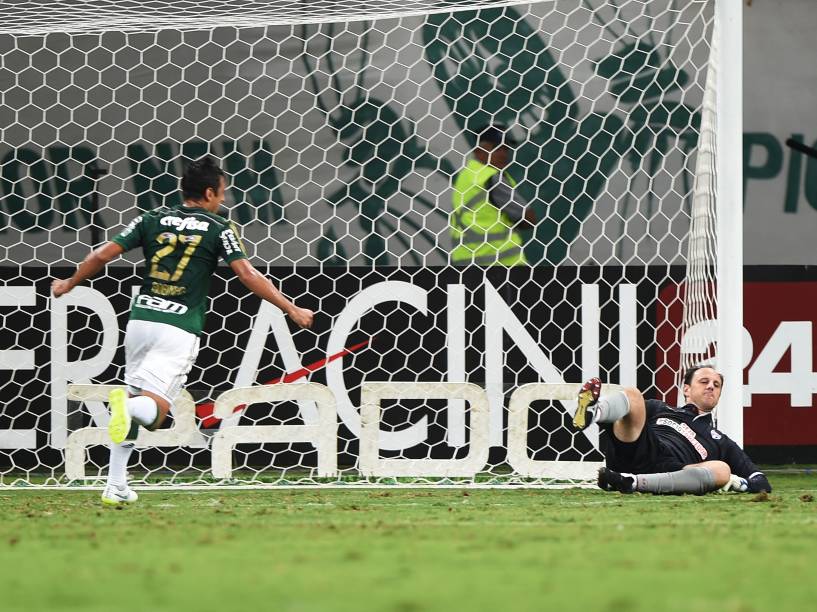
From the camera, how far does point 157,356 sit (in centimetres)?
489

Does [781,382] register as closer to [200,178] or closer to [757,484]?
[757,484]

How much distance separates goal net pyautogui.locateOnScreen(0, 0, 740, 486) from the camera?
6520 mm

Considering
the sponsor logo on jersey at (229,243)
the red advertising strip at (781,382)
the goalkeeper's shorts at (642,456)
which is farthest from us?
the red advertising strip at (781,382)

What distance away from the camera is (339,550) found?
10.5 feet

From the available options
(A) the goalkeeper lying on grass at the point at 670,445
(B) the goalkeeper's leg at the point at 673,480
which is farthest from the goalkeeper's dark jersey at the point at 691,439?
(B) the goalkeeper's leg at the point at 673,480

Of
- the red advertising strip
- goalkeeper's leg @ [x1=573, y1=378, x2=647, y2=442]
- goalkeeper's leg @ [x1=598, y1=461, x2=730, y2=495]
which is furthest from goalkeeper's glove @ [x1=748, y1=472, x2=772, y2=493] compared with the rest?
the red advertising strip

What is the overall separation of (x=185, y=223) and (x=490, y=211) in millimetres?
2237

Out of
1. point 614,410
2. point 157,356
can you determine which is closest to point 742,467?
point 614,410

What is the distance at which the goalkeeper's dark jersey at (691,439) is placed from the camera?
520 centimetres

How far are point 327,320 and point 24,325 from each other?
1574mm

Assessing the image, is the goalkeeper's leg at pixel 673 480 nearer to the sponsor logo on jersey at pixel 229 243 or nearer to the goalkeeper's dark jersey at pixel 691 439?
the goalkeeper's dark jersey at pixel 691 439

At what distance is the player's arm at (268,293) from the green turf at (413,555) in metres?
0.72

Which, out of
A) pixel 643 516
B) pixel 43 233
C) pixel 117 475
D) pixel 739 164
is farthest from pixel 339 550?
pixel 43 233

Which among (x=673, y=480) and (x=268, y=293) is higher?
(x=268, y=293)
